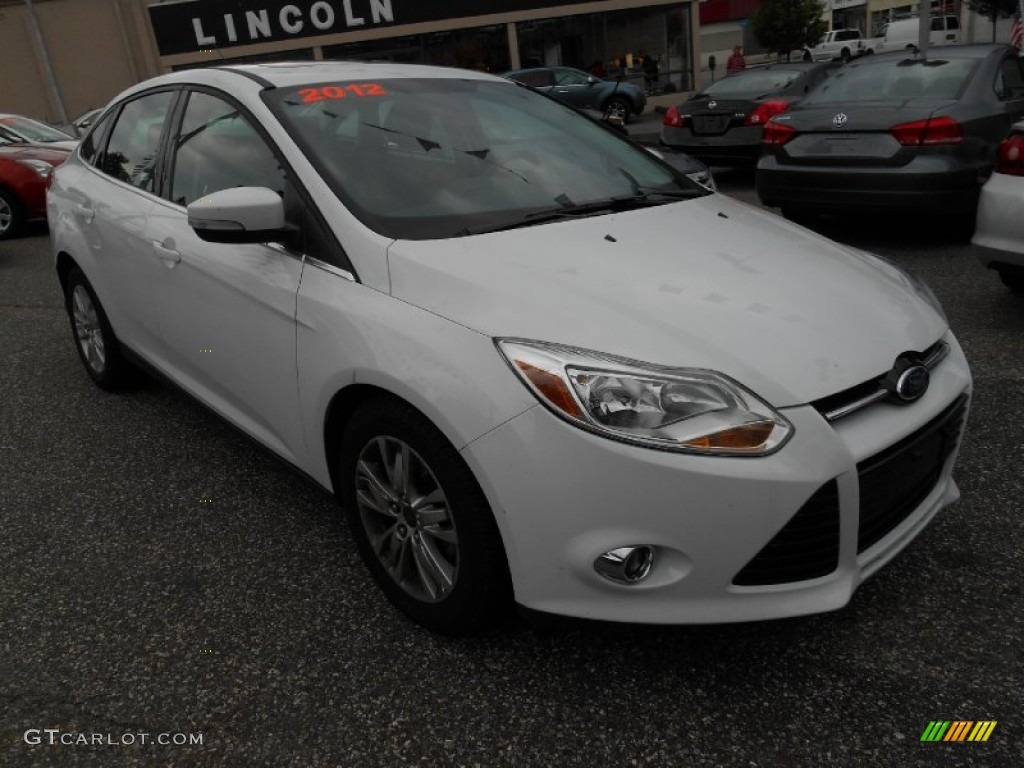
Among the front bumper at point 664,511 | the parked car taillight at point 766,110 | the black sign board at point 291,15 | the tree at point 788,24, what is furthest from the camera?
the tree at point 788,24

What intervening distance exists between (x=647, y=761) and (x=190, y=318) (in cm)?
215

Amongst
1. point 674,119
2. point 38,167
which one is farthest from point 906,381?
point 38,167

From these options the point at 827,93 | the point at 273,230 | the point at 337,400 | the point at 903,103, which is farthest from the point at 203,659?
the point at 827,93

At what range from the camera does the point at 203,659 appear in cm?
238

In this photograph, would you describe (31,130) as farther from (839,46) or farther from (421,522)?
(839,46)

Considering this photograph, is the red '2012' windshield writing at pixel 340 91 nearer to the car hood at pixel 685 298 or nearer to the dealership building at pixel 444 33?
the car hood at pixel 685 298

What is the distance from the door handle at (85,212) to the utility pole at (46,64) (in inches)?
1134

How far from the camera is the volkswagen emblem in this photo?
209cm

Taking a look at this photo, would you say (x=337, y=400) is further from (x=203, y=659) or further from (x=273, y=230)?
(x=203, y=659)

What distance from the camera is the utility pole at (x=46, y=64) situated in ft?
92.2

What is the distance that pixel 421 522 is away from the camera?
226 cm

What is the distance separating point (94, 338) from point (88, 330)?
87 millimetres

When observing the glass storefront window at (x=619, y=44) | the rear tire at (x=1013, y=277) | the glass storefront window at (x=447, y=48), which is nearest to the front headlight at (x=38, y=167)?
the rear tire at (x=1013, y=277)

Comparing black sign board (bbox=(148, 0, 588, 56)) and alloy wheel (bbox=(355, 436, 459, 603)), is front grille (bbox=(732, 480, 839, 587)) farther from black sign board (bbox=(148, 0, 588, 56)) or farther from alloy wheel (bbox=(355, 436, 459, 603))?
black sign board (bbox=(148, 0, 588, 56))
